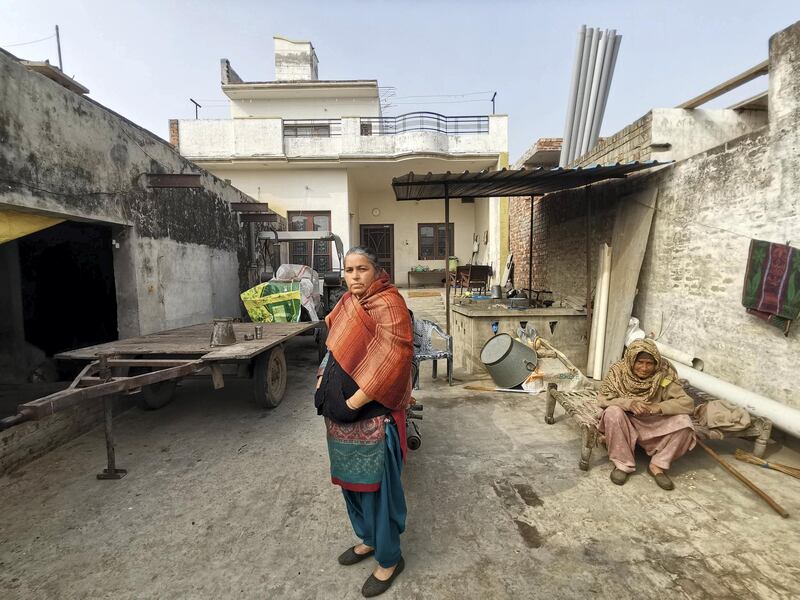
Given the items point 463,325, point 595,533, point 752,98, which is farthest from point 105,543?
point 752,98

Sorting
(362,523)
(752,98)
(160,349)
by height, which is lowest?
(362,523)

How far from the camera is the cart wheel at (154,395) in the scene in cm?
432

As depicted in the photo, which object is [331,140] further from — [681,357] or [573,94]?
[681,357]

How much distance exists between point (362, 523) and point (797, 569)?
228 centimetres

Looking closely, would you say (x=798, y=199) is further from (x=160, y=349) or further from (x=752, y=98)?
(x=160, y=349)

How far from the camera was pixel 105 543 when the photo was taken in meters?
2.28

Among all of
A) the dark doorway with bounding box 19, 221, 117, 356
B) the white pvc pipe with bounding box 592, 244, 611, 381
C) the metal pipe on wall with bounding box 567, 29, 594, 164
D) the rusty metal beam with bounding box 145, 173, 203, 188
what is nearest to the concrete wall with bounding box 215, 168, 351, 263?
the metal pipe on wall with bounding box 567, 29, 594, 164

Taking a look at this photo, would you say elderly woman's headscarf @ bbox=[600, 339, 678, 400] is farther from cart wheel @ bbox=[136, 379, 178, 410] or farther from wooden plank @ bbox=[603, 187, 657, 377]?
cart wheel @ bbox=[136, 379, 178, 410]

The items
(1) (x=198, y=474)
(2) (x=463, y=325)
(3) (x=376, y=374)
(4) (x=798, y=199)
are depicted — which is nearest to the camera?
(3) (x=376, y=374)

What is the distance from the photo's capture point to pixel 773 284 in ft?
11.3

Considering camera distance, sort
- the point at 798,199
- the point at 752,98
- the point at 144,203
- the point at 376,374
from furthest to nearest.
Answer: the point at 144,203, the point at 752,98, the point at 798,199, the point at 376,374

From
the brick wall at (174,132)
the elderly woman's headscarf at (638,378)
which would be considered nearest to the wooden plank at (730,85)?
the elderly woman's headscarf at (638,378)

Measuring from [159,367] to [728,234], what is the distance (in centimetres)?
611

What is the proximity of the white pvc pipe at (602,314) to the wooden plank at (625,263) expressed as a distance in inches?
1.9
